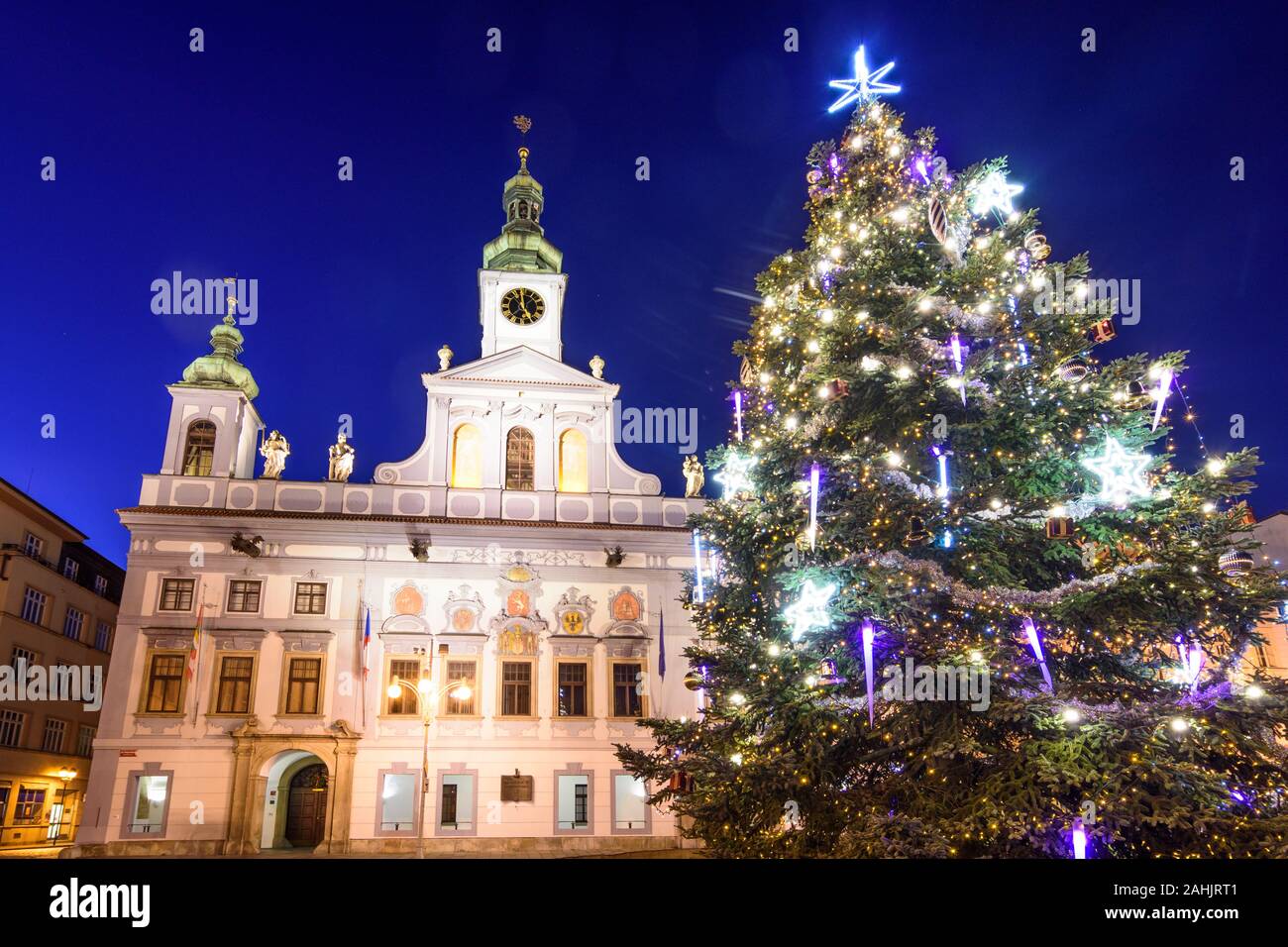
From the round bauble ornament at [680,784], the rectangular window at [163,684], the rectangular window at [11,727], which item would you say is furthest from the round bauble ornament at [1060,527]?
the rectangular window at [11,727]

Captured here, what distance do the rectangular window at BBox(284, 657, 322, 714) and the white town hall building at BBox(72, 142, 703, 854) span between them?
0.06 m

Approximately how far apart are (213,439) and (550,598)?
508 inches

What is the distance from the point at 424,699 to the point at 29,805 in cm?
2040

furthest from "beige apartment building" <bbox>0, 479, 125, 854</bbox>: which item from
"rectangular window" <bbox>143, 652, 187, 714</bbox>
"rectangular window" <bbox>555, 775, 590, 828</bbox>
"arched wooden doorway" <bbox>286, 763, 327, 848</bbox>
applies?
"rectangular window" <bbox>555, 775, 590, 828</bbox>

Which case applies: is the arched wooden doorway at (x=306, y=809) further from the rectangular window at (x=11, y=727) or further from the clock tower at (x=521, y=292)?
the clock tower at (x=521, y=292)

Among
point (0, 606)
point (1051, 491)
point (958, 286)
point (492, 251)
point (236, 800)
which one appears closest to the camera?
point (1051, 491)

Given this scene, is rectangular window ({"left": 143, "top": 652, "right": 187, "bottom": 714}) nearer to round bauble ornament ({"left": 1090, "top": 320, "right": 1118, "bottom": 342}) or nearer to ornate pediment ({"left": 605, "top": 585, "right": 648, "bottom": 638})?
ornate pediment ({"left": 605, "top": 585, "right": 648, "bottom": 638})

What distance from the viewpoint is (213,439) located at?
2880 cm

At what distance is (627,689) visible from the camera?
2648cm

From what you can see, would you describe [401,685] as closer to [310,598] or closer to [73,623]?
[310,598]

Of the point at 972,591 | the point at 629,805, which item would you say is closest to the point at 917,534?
the point at 972,591

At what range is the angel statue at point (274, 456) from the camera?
27844mm
